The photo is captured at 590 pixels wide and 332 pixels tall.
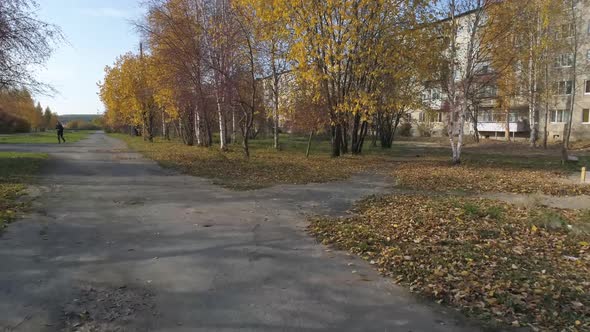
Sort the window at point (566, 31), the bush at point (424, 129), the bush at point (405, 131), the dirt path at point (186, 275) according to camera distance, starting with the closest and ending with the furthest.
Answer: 1. the dirt path at point (186, 275)
2. the window at point (566, 31)
3. the bush at point (424, 129)
4. the bush at point (405, 131)

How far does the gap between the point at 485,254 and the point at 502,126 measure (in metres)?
49.2

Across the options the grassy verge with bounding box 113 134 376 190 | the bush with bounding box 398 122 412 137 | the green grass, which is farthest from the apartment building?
the green grass

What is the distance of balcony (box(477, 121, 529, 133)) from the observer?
48.2 m

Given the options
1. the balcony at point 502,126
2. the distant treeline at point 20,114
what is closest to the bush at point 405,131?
the balcony at point 502,126

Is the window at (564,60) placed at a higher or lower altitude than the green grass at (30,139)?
higher

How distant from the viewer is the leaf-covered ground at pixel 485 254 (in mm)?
4250

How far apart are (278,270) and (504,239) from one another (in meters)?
3.90

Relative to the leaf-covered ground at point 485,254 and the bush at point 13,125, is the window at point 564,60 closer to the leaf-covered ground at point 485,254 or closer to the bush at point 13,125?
the leaf-covered ground at point 485,254

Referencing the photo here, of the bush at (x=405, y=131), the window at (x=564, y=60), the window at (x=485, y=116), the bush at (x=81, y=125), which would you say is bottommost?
the bush at (x=405, y=131)

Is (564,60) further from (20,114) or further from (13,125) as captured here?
(13,125)

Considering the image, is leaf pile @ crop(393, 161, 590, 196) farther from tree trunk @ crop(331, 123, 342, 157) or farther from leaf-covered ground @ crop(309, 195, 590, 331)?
tree trunk @ crop(331, 123, 342, 157)

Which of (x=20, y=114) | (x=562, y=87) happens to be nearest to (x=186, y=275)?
(x=562, y=87)

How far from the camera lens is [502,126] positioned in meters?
49.4

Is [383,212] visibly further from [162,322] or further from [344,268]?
[162,322]
